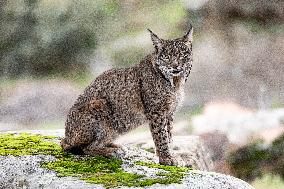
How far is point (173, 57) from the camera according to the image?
7.38 m

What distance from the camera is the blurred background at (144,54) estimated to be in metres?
13.5

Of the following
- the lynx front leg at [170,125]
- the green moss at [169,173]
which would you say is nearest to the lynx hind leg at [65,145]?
the green moss at [169,173]

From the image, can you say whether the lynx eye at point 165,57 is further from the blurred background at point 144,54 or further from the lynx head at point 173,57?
the blurred background at point 144,54

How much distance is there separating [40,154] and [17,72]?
7172 mm

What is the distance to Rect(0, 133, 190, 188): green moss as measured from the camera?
6.59 m

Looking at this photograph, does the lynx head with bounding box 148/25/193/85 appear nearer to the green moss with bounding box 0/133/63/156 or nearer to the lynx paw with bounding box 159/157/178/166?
the lynx paw with bounding box 159/157/178/166

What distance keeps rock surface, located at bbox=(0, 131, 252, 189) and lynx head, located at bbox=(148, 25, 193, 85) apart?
85cm

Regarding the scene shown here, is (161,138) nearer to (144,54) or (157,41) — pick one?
(157,41)

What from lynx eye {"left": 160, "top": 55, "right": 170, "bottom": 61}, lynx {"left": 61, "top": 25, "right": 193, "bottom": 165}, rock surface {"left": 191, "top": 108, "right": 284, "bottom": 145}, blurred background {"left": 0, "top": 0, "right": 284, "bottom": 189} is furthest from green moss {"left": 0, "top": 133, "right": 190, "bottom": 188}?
blurred background {"left": 0, "top": 0, "right": 284, "bottom": 189}

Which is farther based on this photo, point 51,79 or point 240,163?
point 51,79

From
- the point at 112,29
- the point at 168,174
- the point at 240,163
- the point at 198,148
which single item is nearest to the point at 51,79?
the point at 112,29

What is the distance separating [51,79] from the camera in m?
14.2

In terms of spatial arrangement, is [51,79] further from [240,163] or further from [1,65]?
[240,163]

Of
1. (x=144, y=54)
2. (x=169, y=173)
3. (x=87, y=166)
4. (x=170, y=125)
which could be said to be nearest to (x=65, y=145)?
(x=87, y=166)
